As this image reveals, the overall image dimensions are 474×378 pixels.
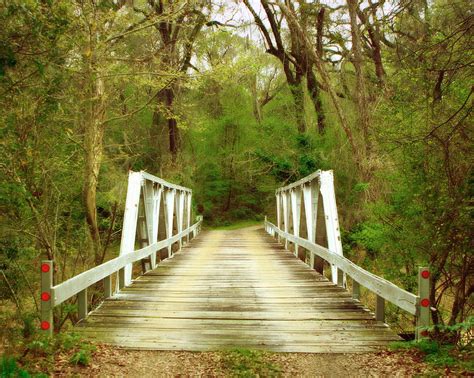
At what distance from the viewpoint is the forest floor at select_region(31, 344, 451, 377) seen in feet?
12.1

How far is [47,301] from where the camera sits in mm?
4203

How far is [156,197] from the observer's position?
9.48m

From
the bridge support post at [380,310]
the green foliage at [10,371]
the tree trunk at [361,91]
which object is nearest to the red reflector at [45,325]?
the green foliage at [10,371]

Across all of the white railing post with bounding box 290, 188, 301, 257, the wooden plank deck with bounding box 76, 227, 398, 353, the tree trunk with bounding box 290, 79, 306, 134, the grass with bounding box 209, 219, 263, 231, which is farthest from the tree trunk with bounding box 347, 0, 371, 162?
the grass with bounding box 209, 219, 263, 231

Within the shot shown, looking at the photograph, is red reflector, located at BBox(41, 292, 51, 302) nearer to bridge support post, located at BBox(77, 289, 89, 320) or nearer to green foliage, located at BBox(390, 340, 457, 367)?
bridge support post, located at BBox(77, 289, 89, 320)

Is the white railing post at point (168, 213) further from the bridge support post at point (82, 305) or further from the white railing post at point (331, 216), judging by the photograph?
the bridge support post at point (82, 305)

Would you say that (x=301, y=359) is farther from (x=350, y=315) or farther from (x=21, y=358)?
(x=21, y=358)

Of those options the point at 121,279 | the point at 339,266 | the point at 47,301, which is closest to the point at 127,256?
the point at 121,279

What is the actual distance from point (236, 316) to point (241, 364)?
157 centimetres

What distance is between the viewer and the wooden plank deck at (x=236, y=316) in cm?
442

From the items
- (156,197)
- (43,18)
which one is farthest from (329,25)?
(43,18)

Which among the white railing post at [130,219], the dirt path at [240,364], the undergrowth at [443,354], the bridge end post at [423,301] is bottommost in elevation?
the dirt path at [240,364]

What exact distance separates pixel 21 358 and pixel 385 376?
2.82m

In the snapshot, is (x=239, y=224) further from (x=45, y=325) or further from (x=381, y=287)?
(x=45, y=325)
